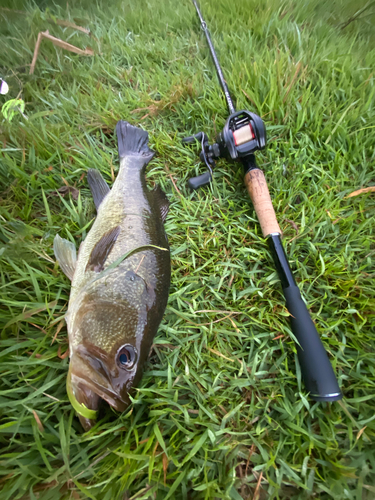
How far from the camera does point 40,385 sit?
1657 millimetres

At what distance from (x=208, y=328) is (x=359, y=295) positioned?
1232mm

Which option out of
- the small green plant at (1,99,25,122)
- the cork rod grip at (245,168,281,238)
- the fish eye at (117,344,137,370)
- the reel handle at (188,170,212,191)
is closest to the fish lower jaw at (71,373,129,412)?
the fish eye at (117,344,137,370)

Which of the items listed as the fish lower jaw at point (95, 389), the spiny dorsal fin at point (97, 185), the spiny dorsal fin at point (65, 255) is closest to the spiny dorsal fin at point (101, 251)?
the spiny dorsal fin at point (65, 255)

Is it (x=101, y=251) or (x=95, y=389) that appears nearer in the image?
(x=95, y=389)

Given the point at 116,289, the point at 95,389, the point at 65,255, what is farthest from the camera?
the point at 65,255

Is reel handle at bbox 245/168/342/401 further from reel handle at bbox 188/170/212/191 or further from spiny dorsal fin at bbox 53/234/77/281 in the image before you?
spiny dorsal fin at bbox 53/234/77/281

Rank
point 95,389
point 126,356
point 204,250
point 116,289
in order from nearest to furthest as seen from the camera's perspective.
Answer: point 95,389, point 126,356, point 116,289, point 204,250

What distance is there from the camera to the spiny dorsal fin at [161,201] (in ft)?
7.31

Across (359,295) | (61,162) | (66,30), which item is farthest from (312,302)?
(66,30)


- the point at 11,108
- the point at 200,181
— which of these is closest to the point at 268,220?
the point at 200,181

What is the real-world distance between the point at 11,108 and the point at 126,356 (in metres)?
2.47

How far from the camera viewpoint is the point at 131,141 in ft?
7.91

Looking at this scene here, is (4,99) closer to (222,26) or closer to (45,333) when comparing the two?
(45,333)

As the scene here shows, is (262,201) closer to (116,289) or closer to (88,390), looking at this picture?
(116,289)
